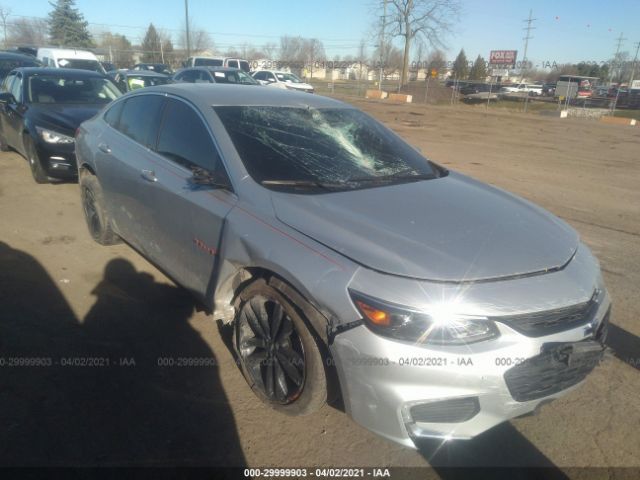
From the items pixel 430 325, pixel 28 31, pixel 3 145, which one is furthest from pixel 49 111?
pixel 28 31

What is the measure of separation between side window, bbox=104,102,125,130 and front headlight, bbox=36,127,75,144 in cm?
229

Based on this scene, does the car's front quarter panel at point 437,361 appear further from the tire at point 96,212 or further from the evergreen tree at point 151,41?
the evergreen tree at point 151,41

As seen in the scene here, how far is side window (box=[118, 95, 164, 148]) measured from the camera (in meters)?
3.74

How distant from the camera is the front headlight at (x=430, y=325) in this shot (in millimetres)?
2014

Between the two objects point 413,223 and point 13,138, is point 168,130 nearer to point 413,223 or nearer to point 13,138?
point 413,223

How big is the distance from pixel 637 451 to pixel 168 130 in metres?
3.56

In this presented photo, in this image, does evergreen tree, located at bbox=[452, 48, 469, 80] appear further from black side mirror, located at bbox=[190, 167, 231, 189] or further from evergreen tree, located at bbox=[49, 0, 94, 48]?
black side mirror, located at bbox=[190, 167, 231, 189]

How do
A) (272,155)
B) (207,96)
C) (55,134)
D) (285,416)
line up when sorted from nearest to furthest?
(285,416)
(272,155)
(207,96)
(55,134)

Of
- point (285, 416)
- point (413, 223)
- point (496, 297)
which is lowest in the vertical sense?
point (285, 416)

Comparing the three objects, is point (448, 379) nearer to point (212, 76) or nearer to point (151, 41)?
point (212, 76)

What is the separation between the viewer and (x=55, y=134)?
21.3ft

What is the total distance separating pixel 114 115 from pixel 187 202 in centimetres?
200

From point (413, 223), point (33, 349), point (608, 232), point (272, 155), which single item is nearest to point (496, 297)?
point (413, 223)

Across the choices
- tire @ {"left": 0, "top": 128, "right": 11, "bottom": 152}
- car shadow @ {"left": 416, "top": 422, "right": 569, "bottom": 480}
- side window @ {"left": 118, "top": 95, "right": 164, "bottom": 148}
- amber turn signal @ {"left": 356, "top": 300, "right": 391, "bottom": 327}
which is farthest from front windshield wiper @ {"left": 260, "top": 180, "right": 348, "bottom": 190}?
tire @ {"left": 0, "top": 128, "right": 11, "bottom": 152}
